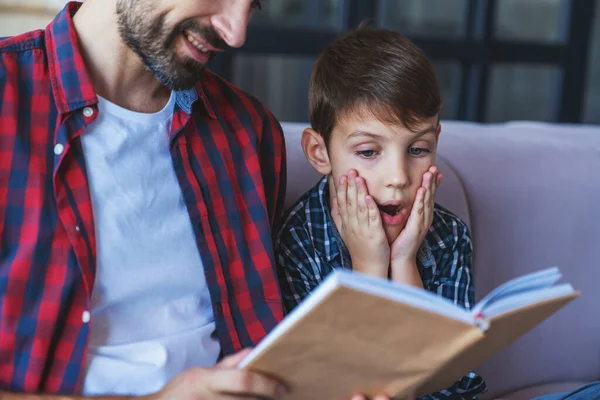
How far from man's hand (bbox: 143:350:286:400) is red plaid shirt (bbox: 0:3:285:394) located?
197mm

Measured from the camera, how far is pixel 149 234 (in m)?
1.19

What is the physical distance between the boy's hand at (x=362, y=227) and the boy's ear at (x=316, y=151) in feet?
0.30

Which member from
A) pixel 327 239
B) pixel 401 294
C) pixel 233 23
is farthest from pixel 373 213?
pixel 401 294

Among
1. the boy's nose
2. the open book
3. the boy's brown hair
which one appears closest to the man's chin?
the boy's brown hair

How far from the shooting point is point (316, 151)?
1.48m

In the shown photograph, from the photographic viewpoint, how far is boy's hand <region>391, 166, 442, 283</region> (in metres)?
1.36

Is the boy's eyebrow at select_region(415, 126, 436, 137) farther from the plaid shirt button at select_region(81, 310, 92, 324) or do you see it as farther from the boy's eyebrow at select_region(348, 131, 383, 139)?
the plaid shirt button at select_region(81, 310, 92, 324)

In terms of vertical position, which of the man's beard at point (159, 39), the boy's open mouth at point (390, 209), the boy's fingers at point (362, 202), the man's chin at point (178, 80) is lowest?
the boy's open mouth at point (390, 209)

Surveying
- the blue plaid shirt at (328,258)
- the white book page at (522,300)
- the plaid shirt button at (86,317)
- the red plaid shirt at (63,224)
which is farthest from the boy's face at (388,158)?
the plaid shirt button at (86,317)

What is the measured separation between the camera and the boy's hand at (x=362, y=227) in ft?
4.40

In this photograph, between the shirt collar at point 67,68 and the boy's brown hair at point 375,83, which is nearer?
the shirt collar at point 67,68

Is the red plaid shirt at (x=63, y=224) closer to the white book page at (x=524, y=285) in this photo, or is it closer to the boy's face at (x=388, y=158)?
the boy's face at (x=388, y=158)

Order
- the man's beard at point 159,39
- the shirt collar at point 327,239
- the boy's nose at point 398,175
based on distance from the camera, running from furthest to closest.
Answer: the shirt collar at point 327,239 < the boy's nose at point 398,175 < the man's beard at point 159,39

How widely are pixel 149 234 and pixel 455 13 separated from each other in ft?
21.5
